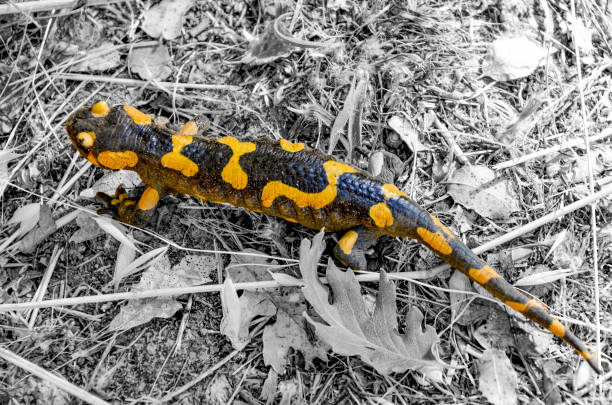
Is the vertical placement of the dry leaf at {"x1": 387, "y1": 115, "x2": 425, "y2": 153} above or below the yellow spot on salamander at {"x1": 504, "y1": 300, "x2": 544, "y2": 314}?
above

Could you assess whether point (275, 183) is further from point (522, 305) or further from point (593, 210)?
point (593, 210)

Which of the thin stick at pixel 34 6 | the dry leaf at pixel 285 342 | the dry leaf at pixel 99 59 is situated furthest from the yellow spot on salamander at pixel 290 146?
the thin stick at pixel 34 6

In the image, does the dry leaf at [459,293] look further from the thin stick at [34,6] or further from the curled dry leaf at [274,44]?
the thin stick at [34,6]

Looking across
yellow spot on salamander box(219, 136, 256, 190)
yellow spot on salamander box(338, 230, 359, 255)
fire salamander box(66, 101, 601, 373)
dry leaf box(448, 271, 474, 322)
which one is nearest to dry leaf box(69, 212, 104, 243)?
fire salamander box(66, 101, 601, 373)

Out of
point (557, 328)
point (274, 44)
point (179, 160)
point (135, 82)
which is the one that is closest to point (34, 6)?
point (135, 82)

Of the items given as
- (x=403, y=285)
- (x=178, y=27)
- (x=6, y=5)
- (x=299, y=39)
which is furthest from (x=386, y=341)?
(x=6, y=5)

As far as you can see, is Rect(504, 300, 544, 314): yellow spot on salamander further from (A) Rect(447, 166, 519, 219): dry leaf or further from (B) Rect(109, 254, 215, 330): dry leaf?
(B) Rect(109, 254, 215, 330): dry leaf
